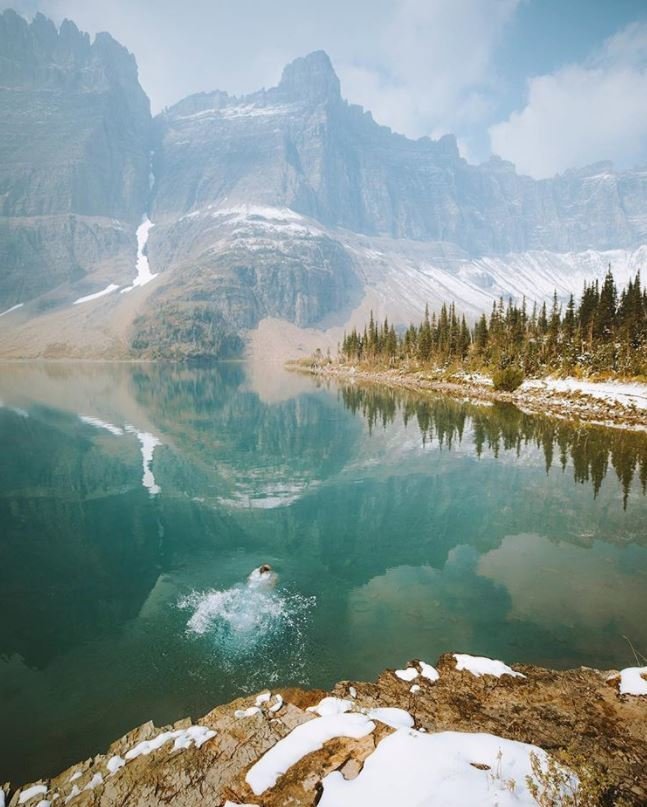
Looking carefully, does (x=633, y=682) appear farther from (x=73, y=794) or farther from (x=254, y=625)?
(x=73, y=794)

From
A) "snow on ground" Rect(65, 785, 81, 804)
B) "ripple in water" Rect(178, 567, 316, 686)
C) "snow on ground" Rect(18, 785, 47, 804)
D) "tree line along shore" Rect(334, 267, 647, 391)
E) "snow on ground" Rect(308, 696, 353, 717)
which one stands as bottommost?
"ripple in water" Rect(178, 567, 316, 686)

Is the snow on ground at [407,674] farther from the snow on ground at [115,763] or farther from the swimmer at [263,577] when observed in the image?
the swimmer at [263,577]

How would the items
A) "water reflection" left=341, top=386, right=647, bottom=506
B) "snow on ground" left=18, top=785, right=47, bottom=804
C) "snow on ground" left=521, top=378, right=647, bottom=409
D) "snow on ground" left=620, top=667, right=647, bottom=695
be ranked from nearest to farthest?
"snow on ground" left=18, top=785, right=47, bottom=804 < "snow on ground" left=620, top=667, right=647, bottom=695 < "water reflection" left=341, top=386, right=647, bottom=506 < "snow on ground" left=521, top=378, right=647, bottom=409

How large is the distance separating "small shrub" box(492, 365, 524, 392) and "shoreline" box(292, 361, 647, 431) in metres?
0.99

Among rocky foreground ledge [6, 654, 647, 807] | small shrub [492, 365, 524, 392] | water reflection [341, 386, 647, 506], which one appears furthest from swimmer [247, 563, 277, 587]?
small shrub [492, 365, 524, 392]

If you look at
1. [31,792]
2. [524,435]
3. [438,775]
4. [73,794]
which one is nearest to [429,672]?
[438,775]

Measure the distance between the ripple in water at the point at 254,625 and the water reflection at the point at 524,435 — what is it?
2272cm

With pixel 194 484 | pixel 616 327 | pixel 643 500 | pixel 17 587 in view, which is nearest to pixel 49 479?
pixel 194 484

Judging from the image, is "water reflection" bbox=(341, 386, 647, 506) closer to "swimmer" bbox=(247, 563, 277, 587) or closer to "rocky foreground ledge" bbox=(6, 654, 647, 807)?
"rocky foreground ledge" bbox=(6, 654, 647, 807)

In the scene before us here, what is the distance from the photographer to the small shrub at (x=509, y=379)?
3103 inches

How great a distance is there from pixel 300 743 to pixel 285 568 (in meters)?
11.5

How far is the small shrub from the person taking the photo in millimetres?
78812

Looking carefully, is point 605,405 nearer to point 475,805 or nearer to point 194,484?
point 194,484

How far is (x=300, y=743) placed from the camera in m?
7.91
